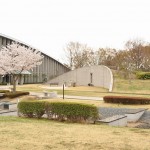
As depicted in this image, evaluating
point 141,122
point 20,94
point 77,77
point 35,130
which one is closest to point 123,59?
point 77,77

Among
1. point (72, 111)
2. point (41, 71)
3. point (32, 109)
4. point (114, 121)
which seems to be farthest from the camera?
point (41, 71)

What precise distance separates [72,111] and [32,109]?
70.6 inches

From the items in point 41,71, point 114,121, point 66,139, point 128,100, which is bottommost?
point 114,121

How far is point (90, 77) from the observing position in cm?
4631

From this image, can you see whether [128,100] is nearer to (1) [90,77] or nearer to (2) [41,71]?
(1) [90,77]

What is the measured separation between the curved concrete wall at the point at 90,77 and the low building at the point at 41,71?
3.27 meters

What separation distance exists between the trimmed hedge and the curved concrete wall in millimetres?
25599

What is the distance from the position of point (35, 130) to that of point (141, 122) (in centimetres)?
795

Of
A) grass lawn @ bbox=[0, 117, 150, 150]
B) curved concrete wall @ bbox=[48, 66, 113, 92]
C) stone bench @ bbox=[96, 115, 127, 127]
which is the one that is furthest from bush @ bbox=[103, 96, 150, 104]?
curved concrete wall @ bbox=[48, 66, 113, 92]

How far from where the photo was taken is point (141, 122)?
1481 centimetres

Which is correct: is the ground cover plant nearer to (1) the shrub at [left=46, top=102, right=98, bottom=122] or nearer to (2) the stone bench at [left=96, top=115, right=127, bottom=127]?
(2) the stone bench at [left=96, top=115, right=127, bottom=127]

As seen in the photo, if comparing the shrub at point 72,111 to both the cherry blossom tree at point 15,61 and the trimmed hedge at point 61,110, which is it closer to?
the trimmed hedge at point 61,110

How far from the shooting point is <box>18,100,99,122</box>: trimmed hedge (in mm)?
11258

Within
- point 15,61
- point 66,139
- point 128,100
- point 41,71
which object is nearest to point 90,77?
point 41,71
